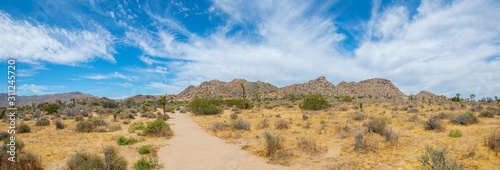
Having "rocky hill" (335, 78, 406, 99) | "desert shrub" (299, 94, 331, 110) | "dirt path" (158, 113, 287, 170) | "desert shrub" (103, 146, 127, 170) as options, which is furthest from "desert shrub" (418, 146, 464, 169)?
"rocky hill" (335, 78, 406, 99)

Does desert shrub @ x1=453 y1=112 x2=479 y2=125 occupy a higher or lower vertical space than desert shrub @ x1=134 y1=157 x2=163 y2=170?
higher

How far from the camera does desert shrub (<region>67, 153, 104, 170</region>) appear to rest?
22.7 feet

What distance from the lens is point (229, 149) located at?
11.2 meters

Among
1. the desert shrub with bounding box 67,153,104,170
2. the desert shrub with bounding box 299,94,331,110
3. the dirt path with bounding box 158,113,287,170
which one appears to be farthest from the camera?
the desert shrub with bounding box 299,94,331,110

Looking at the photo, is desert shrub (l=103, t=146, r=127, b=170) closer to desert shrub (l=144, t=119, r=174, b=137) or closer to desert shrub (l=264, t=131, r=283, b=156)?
desert shrub (l=264, t=131, r=283, b=156)

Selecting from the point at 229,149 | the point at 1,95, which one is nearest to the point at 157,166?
the point at 229,149

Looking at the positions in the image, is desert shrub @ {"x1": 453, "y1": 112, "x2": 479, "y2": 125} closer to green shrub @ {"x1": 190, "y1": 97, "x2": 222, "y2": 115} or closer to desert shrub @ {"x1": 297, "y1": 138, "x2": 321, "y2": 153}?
desert shrub @ {"x1": 297, "y1": 138, "x2": 321, "y2": 153}

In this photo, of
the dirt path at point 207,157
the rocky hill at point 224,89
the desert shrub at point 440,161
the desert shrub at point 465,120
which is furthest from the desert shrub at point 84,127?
the rocky hill at point 224,89

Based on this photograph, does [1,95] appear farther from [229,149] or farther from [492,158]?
[492,158]

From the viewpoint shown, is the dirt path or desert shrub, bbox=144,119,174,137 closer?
the dirt path

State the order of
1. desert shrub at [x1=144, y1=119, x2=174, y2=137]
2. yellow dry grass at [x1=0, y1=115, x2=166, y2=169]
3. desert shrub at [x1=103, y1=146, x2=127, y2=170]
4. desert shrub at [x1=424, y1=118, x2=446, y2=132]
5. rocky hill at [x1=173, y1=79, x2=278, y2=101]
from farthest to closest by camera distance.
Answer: rocky hill at [x1=173, y1=79, x2=278, y2=101]
desert shrub at [x1=144, y1=119, x2=174, y2=137]
desert shrub at [x1=424, y1=118, x2=446, y2=132]
yellow dry grass at [x1=0, y1=115, x2=166, y2=169]
desert shrub at [x1=103, y1=146, x2=127, y2=170]

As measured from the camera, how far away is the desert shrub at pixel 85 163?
6922 mm

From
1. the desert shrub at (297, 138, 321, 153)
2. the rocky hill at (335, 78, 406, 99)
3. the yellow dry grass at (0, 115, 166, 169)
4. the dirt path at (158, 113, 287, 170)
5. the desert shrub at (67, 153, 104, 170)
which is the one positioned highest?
the rocky hill at (335, 78, 406, 99)

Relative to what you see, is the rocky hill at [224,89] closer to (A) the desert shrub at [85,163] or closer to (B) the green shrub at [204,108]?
(B) the green shrub at [204,108]
